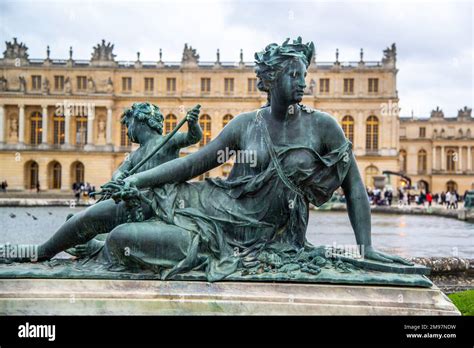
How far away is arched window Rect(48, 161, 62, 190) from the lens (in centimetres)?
5372

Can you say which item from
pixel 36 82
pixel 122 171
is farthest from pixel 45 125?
Result: pixel 122 171

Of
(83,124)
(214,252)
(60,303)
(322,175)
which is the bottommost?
(60,303)

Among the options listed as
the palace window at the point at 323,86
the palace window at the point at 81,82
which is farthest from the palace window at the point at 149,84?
the palace window at the point at 323,86

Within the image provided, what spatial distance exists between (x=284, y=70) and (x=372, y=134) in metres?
52.1

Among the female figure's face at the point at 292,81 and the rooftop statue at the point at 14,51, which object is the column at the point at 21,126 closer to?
the rooftop statue at the point at 14,51

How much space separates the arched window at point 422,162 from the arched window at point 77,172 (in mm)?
37507

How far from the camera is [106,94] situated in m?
52.7

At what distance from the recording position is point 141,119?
3.95m

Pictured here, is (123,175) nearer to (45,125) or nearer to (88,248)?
(88,248)

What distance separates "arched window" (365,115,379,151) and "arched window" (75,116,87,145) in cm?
2620

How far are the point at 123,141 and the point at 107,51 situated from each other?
8.49 meters

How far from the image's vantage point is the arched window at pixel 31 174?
5331 centimetres

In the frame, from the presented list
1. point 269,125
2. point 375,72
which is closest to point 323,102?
point 375,72

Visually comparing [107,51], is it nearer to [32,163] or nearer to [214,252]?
[32,163]
